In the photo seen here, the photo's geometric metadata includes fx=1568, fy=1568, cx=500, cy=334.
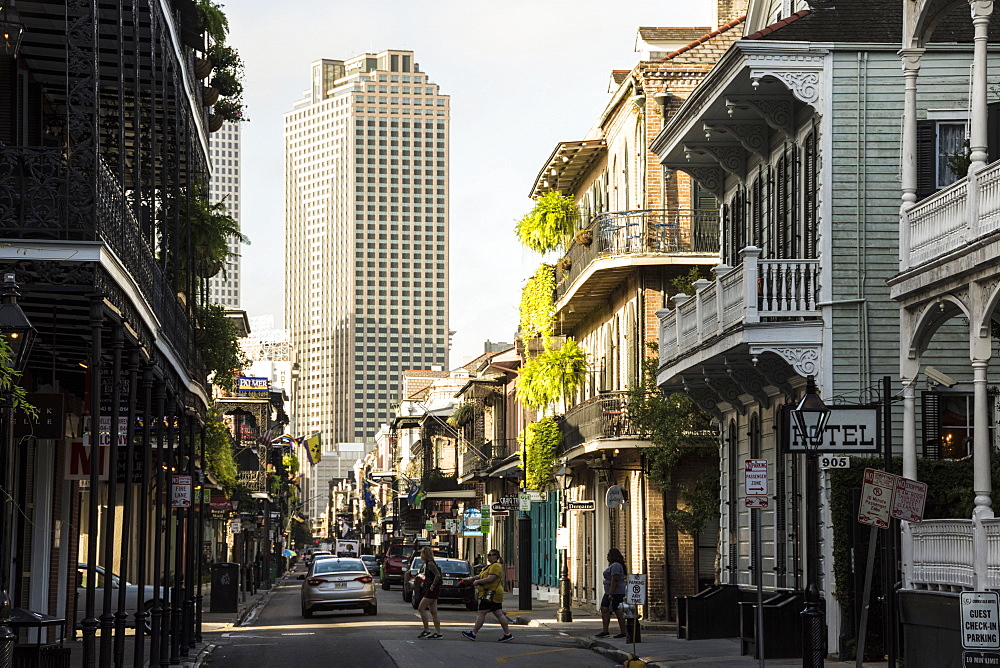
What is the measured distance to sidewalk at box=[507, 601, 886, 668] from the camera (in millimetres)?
21859

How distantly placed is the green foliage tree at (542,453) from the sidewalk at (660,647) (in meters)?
7.31

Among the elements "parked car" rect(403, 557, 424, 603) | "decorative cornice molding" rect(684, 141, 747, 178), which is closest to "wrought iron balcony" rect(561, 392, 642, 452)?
"decorative cornice molding" rect(684, 141, 747, 178)

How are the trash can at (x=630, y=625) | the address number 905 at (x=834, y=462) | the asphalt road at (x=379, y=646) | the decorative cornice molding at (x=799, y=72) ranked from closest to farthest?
the address number 905 at (x=834, y=462) → the decorative cornice molding at (x=799, y=72) → the asphalt road at (x=379, y=646) → the trash can at (x=630, y=625)

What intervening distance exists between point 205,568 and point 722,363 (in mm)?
36225

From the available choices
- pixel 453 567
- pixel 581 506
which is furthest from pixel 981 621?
pixel 453 567

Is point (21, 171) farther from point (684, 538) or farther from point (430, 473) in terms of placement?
point (430, 473)

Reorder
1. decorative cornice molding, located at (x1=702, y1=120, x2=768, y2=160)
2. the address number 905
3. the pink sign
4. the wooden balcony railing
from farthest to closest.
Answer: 1. decorative cornice molding, located at (x1=702, y1=120, x2=768, y2=160)
2. the address number 905
3. the wooden balcony railing
4. the pink sign

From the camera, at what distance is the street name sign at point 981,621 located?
1195 centimetres

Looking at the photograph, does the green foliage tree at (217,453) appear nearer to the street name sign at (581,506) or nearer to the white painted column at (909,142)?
the street name sign at (581,506)

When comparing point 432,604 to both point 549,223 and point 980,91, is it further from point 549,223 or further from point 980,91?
point 980,91

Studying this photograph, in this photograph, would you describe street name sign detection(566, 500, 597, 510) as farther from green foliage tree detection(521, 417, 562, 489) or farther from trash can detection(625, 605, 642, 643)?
trash can detection(625, 605, 642, 643)

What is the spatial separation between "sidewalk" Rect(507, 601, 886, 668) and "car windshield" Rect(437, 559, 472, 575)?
17.5ft

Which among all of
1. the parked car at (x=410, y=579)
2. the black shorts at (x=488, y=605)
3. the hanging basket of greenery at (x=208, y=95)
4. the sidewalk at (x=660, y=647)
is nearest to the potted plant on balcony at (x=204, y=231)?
the hanging basket of greenery at (x=208, y=95)

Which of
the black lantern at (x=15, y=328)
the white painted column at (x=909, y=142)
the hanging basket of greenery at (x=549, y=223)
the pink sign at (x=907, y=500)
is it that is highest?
the hanging basket of greenery at (x=549, y=223)
